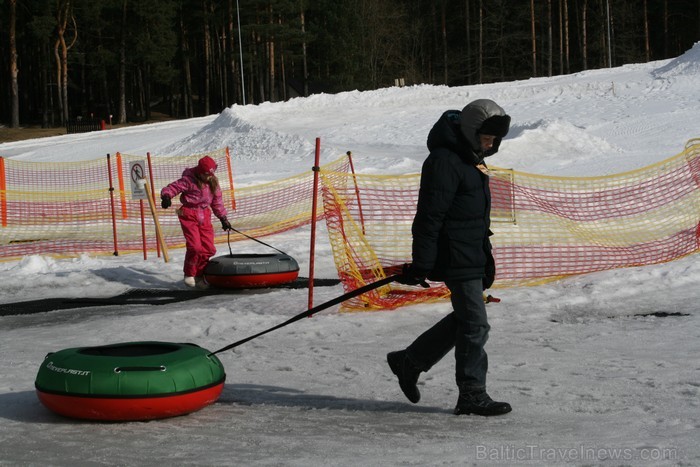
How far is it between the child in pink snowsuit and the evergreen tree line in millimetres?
47037

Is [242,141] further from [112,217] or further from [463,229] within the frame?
[463,229]

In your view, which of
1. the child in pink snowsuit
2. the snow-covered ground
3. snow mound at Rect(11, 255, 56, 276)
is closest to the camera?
the snow-covered ground

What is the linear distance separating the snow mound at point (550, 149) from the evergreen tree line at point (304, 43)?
3414 centimetres

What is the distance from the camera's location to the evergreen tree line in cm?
6059

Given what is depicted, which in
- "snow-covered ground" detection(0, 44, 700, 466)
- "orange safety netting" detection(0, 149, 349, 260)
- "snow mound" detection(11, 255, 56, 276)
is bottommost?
"snow-covered ground" detection(0, 44, 700, 466)

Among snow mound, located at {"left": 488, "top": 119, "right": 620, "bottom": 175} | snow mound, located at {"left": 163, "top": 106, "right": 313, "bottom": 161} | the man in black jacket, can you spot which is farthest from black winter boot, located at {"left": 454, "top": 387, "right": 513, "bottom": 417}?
snow mound, located at {"left": 163, "top": 106, "right": 313, "bottom": 161}

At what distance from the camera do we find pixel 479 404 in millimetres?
5395

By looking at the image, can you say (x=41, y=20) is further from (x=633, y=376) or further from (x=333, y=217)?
(x=633, y=376)

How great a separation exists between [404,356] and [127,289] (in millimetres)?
6443

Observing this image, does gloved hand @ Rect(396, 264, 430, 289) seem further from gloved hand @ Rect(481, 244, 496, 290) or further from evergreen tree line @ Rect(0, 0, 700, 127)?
evergreen tree line @ Rect(0, 0, 700, 127)

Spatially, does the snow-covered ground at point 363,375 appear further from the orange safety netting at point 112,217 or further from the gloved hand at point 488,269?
the orange safety netting at point 112,217

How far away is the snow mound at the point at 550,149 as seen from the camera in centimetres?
2302

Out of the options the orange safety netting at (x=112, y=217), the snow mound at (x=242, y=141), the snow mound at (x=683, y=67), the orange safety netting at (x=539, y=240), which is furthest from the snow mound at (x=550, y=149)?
the snow mound at (x=683, y=67)

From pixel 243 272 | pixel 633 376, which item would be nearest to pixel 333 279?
pixel 243 272
